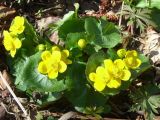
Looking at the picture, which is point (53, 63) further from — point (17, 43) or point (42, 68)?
point (17, 43)

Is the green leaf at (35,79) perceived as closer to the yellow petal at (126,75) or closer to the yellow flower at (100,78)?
the yellow flower at (100,78)

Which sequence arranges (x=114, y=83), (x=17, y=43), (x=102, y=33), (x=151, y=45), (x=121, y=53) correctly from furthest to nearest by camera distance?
(x=151, y=45), (x=102, y=33), (x=17, y=43), (x=121, y=53), (x=114, y=83)

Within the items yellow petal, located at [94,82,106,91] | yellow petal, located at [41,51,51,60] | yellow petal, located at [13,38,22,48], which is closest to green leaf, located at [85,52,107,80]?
yellow petal, located at [94,82,106,91]

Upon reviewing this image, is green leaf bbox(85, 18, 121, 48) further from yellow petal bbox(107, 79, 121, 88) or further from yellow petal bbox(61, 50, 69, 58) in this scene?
yellow petal bbox(107, 79, 121, 88)

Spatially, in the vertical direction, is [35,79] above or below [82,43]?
below

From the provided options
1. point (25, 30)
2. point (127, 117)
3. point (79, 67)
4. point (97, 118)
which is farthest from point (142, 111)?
point (25, 30)

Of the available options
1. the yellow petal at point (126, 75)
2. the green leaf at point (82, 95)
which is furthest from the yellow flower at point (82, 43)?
the yellow petal at point (126, 75)

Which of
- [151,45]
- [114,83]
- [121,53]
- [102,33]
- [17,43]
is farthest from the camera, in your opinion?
[151,45]

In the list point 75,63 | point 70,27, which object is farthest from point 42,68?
point 70,27
